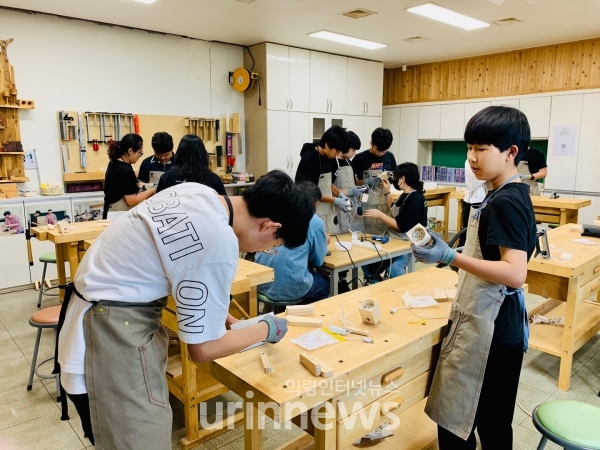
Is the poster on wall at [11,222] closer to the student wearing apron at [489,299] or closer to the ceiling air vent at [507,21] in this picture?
the student wearing apron at [489,299]

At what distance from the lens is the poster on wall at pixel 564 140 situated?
5.91 metres

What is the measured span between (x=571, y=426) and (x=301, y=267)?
1.50 meters

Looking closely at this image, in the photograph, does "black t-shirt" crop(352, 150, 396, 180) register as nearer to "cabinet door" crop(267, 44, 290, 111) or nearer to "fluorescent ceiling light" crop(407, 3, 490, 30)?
"fluorescent ceiling light" crop(407, 3, 490, 30)

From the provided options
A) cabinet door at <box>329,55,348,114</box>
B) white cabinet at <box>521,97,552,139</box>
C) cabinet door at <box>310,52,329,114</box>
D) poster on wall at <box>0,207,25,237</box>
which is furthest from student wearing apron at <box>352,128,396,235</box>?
poster on wall at <box>0,207,25,237</box>

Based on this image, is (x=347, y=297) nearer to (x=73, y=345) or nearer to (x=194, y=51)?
(x=73, y=345)

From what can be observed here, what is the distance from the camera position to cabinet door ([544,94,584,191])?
5867 millimetres

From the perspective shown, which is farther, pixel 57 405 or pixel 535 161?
pixel 535 161

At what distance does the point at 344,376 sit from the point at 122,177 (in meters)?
3.01

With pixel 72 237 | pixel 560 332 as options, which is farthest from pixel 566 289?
pixel 72 237

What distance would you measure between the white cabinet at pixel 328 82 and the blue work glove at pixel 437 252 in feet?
17.0

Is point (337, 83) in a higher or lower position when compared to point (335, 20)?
lower

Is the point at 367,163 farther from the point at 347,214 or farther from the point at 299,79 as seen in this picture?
the point at 299,79

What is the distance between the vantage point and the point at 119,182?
367cm

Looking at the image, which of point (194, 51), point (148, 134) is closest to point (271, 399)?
point (148, 134)
